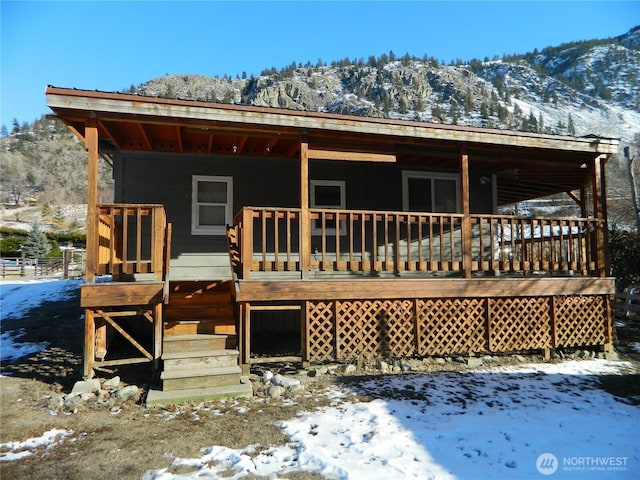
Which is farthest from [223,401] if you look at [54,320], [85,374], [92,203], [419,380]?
[54,320]

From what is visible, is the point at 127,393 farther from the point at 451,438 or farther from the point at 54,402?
the point at 451,438

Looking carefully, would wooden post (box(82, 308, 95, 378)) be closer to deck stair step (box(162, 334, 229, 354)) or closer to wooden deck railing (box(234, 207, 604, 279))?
deck stair step (box(162, 334, 229, 354))

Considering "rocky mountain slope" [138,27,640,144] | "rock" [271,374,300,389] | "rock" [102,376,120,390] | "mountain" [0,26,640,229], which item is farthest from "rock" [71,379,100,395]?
"rocky mountain slope" [138,27,640,144]

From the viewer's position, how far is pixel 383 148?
7656 millimetres

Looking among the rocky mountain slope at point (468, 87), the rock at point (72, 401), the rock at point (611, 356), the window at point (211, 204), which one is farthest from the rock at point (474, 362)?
the rocky mountain slope at point (468, 87)

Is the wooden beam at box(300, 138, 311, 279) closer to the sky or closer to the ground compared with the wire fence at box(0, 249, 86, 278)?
closer to the sky

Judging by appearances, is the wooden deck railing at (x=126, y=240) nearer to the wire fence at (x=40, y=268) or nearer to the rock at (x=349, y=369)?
the rock at (x=349, y=369)

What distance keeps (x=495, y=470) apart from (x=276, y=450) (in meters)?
2.02

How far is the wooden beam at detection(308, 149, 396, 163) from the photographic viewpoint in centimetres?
725

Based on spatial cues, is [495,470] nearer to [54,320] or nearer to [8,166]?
[54,320]

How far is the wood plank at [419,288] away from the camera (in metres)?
6.56

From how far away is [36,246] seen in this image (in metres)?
34.8

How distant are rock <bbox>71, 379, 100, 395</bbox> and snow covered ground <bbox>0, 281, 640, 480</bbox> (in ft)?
3.52

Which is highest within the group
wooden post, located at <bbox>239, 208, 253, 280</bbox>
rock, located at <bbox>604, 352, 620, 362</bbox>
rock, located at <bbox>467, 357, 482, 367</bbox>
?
wooden post, located at <bbox>239, 208, 253, 280</bbox>
